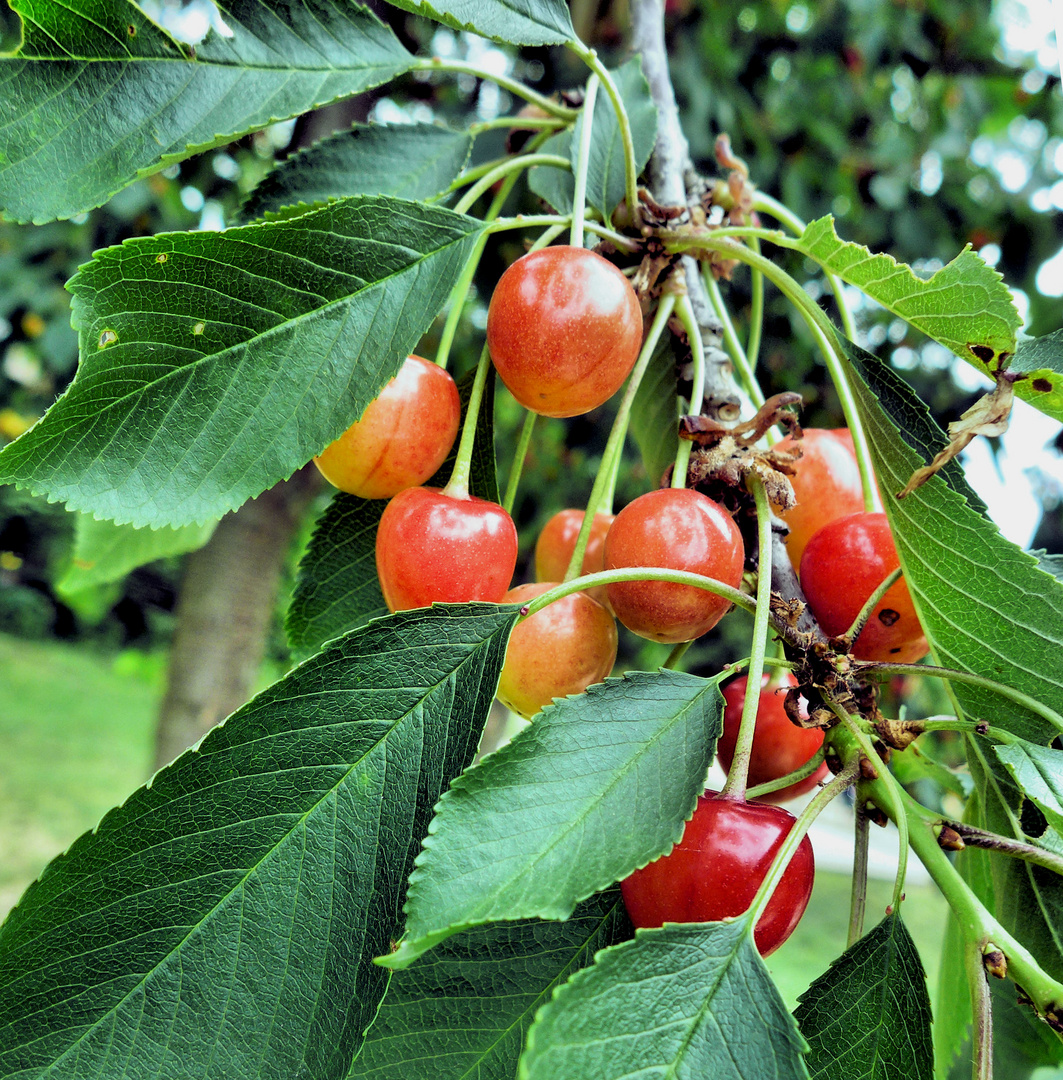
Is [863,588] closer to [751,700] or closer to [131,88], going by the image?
[751,700]

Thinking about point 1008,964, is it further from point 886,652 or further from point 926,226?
point 926,226

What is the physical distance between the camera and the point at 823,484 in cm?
76

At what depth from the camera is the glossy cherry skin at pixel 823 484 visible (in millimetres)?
757

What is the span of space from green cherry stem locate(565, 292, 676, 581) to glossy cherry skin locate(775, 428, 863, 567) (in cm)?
16

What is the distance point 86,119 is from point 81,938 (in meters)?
0.52

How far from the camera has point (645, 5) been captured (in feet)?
3.46

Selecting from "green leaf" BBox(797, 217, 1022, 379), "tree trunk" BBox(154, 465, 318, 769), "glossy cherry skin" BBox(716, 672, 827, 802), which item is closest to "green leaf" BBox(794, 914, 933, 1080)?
"glossy cherry skin" BBox(716, 672, 827, 802)

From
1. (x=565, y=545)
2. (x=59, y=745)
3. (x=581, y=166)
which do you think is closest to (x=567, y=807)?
(x=565, y=545)

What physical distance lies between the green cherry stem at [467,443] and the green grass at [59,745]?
2957 millimetres

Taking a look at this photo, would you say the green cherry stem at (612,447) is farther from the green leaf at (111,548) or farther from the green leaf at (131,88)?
the green leaf at (111,548)

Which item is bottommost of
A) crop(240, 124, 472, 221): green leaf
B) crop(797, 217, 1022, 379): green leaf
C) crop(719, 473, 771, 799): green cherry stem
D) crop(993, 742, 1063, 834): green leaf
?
crop(993, 742, 1063, 834): green leaf

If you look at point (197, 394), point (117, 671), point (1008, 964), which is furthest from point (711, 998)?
point (117, 671)

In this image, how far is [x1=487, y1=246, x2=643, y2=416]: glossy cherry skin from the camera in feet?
1.92

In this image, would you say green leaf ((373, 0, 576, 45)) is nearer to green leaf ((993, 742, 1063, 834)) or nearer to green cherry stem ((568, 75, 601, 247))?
green cherry stem ((568, 75, 601, 247))
